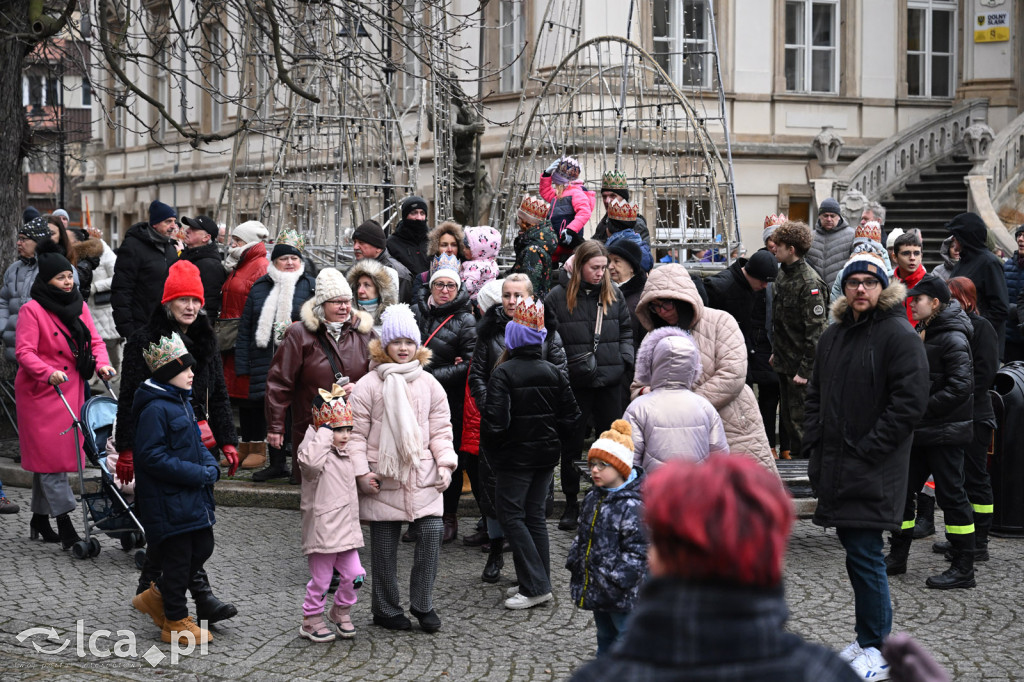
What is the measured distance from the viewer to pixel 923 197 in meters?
23.4

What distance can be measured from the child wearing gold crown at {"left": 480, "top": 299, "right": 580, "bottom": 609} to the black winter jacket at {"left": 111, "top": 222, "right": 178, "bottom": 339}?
5002mm

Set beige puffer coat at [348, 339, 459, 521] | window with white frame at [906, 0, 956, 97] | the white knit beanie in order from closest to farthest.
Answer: beige puffer coat at [348, 339, 459, 521] < the white knit beanie < window with white frame at [906, 0, 956, 97]

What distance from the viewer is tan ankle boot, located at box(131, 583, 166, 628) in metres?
6.79

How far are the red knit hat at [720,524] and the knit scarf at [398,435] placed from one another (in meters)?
4.42

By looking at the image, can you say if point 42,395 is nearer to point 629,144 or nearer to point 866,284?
point 866,284

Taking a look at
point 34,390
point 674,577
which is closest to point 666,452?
point 674,577

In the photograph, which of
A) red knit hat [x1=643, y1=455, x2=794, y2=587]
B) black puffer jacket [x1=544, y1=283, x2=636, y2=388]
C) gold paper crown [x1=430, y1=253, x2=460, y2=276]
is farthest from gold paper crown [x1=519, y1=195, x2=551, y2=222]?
red knit hat [x1=643, y1=455, x2=794, y2=587]

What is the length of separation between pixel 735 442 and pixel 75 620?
3603 millimetres

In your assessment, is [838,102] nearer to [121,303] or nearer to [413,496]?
[121,303]

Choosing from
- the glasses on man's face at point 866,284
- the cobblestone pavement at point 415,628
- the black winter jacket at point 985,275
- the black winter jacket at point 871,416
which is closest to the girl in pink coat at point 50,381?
the cobblestone pavement at point 415,628

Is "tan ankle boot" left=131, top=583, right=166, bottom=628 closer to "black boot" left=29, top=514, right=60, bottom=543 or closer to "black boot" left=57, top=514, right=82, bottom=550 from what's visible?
"black boot" left=57, top=514, right=82, bottom=550

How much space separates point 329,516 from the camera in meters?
6.71

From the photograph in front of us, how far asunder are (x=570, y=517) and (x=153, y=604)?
3107 mm

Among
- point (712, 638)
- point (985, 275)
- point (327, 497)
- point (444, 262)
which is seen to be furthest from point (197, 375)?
point (985, 275)
